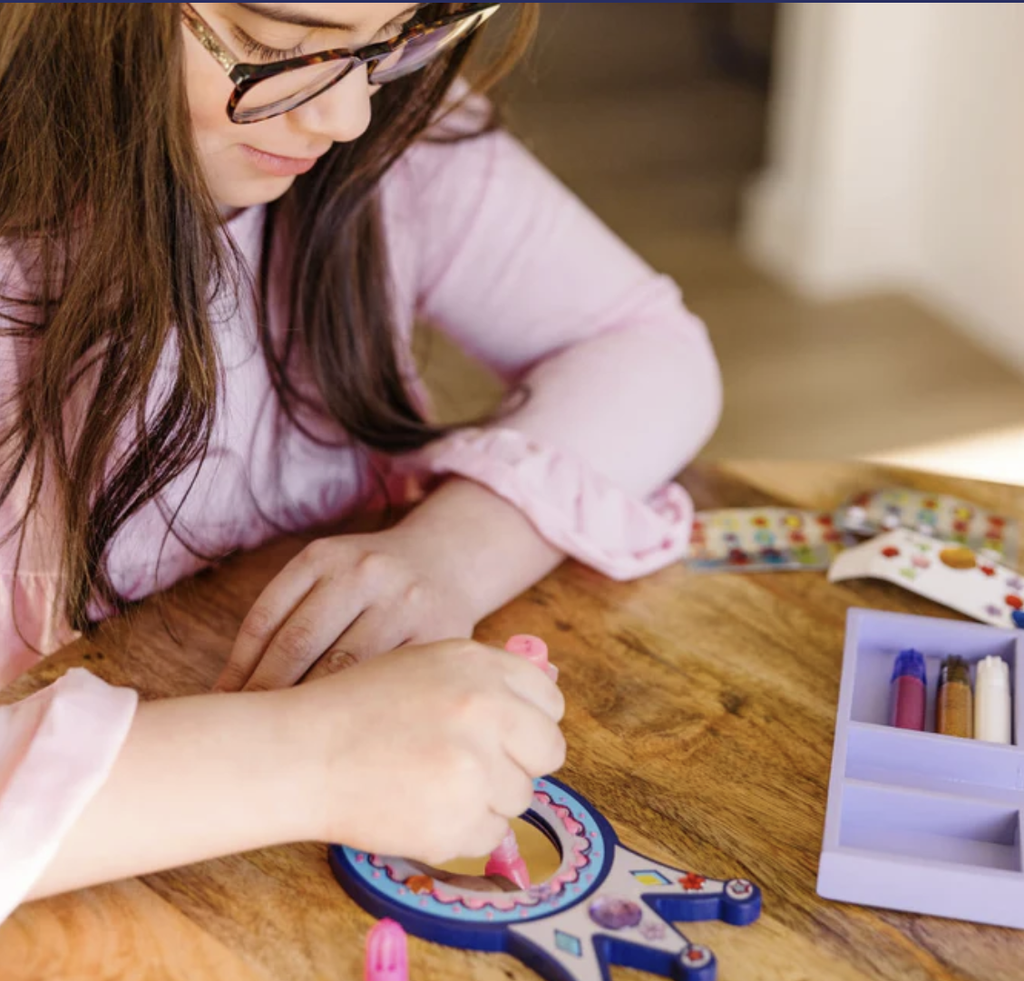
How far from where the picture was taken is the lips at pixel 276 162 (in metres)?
0.81

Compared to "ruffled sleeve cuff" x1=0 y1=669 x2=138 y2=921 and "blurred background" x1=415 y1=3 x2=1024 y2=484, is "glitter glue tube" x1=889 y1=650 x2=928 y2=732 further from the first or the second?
"blurred background" x1=415 y1=3 x2=1024 y2=484

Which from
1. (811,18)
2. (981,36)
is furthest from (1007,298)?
(811,18)

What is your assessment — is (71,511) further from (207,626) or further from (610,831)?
(610,831)

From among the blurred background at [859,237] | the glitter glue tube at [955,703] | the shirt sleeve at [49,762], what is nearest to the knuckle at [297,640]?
the shirt sleeve at [49,762]

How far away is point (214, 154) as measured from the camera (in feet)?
2.60

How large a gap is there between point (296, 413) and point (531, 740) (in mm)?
424

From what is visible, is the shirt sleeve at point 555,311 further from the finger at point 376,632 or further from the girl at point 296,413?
the finger at point 376,632

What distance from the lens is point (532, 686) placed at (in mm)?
682

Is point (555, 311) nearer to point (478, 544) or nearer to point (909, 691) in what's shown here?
point (478, 544)

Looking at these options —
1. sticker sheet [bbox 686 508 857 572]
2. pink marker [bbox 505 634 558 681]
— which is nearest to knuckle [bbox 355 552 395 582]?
pink marker [bbox 505 634 558 681]

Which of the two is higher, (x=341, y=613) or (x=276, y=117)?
(x=276, y=117)

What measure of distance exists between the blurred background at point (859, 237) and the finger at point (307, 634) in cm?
143

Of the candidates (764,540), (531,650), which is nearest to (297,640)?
(531,650)

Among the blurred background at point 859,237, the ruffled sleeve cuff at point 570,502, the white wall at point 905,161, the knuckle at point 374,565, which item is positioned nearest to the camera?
the knuckle at point 374,565
